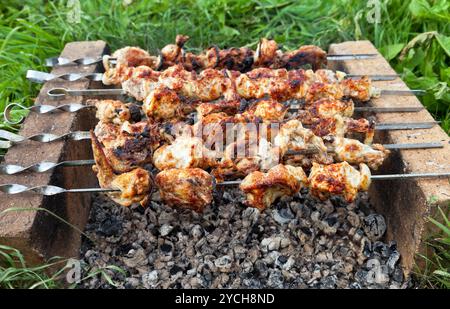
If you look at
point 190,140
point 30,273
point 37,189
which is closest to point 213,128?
point 190,140

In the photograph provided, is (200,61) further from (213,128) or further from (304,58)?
(213,128)

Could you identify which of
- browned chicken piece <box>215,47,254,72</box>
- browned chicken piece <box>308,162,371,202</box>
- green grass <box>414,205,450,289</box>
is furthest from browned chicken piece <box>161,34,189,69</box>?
green grass <box>414,205,450,289</box>

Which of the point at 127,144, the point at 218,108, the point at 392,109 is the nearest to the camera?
the point at 127,144

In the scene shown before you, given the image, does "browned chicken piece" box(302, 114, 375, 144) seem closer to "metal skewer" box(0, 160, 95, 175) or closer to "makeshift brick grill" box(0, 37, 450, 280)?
"makeshift brick grill" box(0, 37, 450, 280)

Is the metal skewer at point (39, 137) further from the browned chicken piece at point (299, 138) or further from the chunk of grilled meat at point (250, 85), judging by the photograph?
the browned chicken piece at point (299, 138)

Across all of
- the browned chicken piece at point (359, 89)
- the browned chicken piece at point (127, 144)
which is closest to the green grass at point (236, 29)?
the browned chicken piece at point (359, 89)
